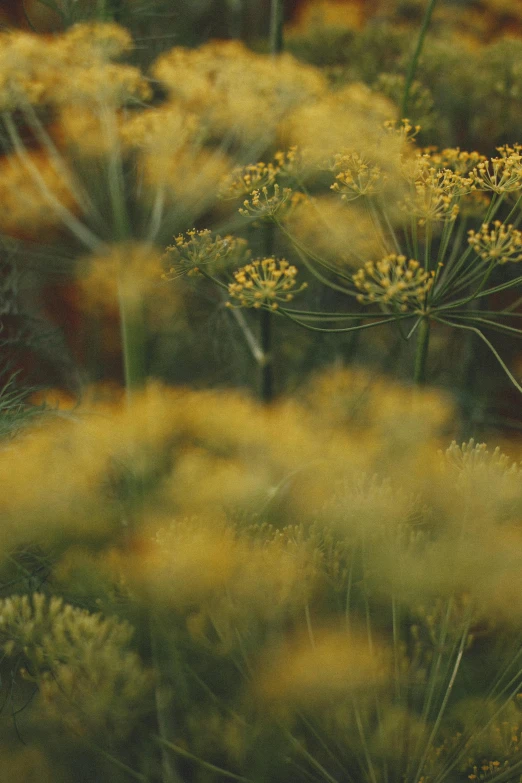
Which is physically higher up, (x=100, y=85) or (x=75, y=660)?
(x=100, y=85)

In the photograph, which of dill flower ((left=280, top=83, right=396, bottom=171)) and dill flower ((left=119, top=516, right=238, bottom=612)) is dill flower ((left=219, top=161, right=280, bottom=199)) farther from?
dill flower ((left=119, top=516, right=238, bottom=612))

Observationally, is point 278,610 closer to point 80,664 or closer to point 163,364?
point 80,664

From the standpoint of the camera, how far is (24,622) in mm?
780

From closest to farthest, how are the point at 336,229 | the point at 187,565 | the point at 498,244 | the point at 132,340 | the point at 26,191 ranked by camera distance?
the point at 498,244, the point at 187,565, the point at 336,229, the point at 132,340, the point at 26,191

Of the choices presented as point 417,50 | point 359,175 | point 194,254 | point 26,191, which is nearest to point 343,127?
point 417,50

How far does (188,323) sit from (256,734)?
1098mm

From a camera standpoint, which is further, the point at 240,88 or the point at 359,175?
the point at 240,88

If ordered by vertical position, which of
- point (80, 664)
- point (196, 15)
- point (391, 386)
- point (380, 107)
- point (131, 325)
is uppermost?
point (196, 15)

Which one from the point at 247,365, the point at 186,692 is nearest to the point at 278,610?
the point at 186,692

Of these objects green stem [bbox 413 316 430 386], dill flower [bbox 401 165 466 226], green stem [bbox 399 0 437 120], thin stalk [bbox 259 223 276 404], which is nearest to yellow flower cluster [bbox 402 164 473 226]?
dill flower [bbox 401 165 466 226]

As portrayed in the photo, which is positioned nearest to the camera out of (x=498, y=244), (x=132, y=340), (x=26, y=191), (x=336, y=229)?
(x=498, y=244)

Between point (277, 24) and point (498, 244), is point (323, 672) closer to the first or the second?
point (498, 244)

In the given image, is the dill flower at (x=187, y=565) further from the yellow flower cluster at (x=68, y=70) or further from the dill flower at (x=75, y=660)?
the yellow flower cluster at (x=68, y=70)

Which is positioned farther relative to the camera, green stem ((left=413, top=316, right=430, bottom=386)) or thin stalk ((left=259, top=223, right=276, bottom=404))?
thin stalk ((left=259, top=223, right=276, bottom=404))
